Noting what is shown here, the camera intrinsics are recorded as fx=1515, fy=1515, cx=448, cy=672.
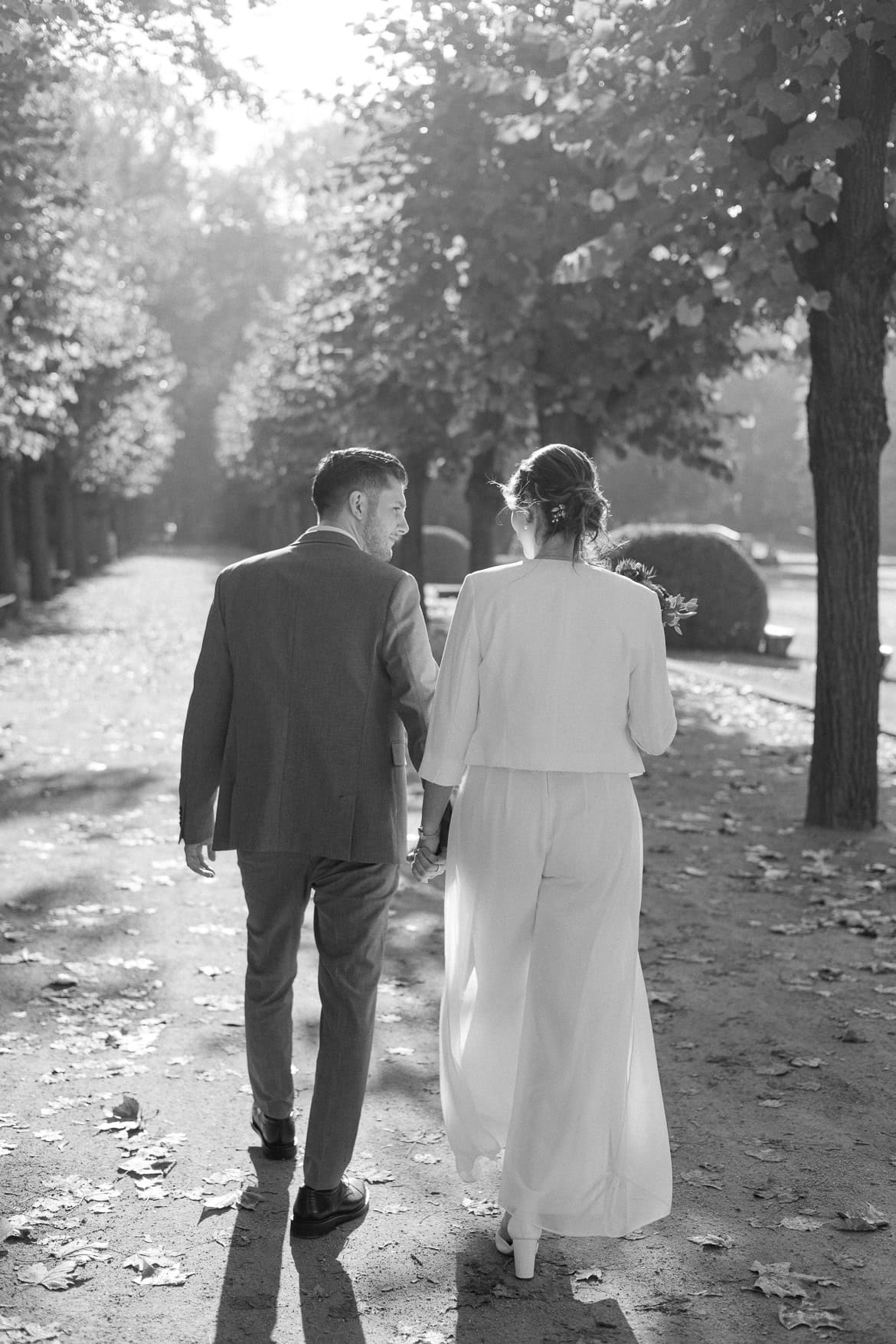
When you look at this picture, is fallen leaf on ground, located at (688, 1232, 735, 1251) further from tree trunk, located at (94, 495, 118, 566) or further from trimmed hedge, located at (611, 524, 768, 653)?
tree trunk, located at (94, 495, 118, 566)

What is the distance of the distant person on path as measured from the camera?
383 centimetres

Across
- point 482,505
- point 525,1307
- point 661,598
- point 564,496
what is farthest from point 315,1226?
point 482,505

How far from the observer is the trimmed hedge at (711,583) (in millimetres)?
21000

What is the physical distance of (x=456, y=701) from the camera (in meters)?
3.67

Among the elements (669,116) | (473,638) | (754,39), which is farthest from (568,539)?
(669,116)

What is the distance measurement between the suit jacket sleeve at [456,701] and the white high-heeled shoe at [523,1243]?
109 centimetres

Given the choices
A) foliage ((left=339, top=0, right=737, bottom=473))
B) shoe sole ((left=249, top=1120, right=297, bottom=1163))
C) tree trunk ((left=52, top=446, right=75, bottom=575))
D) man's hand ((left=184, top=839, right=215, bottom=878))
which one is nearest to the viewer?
man's hand ((left=184, top=839, right=215, bottom=878))

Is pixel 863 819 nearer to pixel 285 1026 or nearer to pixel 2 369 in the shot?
pixel 285 1026

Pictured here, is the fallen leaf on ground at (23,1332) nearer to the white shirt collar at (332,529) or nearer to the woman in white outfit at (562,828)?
the woman in white outfit at (562,828)

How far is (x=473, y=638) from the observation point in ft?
12.0

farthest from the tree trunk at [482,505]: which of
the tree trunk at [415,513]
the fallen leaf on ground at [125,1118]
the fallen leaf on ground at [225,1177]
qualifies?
the fallen leaf on ground at [225,1177]

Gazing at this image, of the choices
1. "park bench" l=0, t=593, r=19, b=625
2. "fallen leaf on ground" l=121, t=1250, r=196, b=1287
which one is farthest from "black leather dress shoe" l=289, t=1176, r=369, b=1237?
"park bench" l=0, t=593, r=19, b=625

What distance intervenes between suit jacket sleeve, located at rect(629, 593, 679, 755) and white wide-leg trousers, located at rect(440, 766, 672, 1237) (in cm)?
13

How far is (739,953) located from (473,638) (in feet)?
12.1
